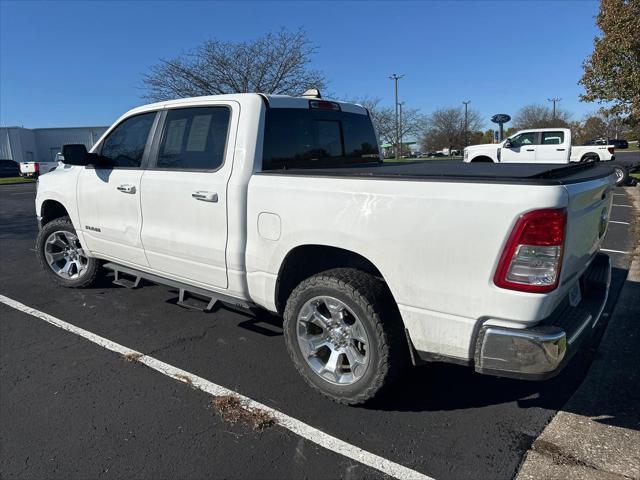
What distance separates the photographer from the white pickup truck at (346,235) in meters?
2.20

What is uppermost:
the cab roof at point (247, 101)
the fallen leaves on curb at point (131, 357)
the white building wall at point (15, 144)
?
the white building wall at point (15, 144)

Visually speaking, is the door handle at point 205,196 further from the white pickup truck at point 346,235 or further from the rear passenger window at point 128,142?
the rear passenger window at point 128,142

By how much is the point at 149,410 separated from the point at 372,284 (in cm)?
160

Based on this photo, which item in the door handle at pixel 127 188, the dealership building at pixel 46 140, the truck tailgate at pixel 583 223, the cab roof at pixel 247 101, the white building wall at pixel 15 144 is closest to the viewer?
the truck tailgate at pixel 583 223

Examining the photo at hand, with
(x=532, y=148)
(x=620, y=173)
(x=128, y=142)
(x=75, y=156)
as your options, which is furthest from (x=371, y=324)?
(x=532, y=148)

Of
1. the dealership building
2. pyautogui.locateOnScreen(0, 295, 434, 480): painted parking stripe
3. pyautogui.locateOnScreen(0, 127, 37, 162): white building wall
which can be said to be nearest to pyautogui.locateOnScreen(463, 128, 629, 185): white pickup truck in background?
pyautogui.locateOnScreen(0, 295, 434, 480): painted parking stripe

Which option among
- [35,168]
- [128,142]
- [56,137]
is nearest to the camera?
[128,142]

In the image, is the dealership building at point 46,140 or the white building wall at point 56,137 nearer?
the dealership building at point 46,140

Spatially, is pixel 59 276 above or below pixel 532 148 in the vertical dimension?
below

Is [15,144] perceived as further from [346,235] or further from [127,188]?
[346,235]

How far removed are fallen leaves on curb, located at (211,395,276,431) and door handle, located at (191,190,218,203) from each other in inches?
53.1

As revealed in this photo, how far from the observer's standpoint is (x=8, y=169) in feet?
129

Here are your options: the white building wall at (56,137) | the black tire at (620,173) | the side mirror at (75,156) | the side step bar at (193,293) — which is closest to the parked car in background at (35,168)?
the white building wall at (56,137)

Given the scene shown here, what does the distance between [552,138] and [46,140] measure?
60127mm
